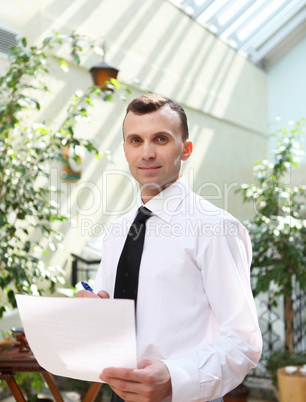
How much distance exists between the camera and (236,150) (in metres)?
9.70

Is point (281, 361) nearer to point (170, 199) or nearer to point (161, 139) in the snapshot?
point (170, 199)

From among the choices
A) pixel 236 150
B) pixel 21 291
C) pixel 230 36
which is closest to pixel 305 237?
pixel 21 291

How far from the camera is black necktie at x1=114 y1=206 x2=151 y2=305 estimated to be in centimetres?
124

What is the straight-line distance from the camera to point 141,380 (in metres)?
0.95

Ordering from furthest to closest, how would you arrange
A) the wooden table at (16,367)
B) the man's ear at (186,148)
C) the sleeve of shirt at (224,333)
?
1. the wooden table at (16,367)
2. the man's ear at (186,148)
3. the sleeve of shirt at (224,333)

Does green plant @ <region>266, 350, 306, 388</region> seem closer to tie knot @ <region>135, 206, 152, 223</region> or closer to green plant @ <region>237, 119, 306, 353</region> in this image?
green plant @ <region>237, 119, 306, 353</region>

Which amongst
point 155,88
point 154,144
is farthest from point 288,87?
point 154,144

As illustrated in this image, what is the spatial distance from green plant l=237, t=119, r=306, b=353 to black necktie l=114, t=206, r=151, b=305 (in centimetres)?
332

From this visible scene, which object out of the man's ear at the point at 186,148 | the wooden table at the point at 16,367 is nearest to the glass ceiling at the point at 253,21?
the wooden table at the point at 16,367

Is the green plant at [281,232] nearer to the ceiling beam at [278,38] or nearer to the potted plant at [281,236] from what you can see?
the potted plant at [281,236]

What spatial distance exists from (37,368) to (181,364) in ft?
6.03

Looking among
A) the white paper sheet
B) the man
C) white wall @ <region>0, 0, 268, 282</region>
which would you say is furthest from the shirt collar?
white wall @ <region>0, 0, 268, 282</region>

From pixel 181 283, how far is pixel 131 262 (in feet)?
0.50

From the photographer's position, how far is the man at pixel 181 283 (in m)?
1.05
